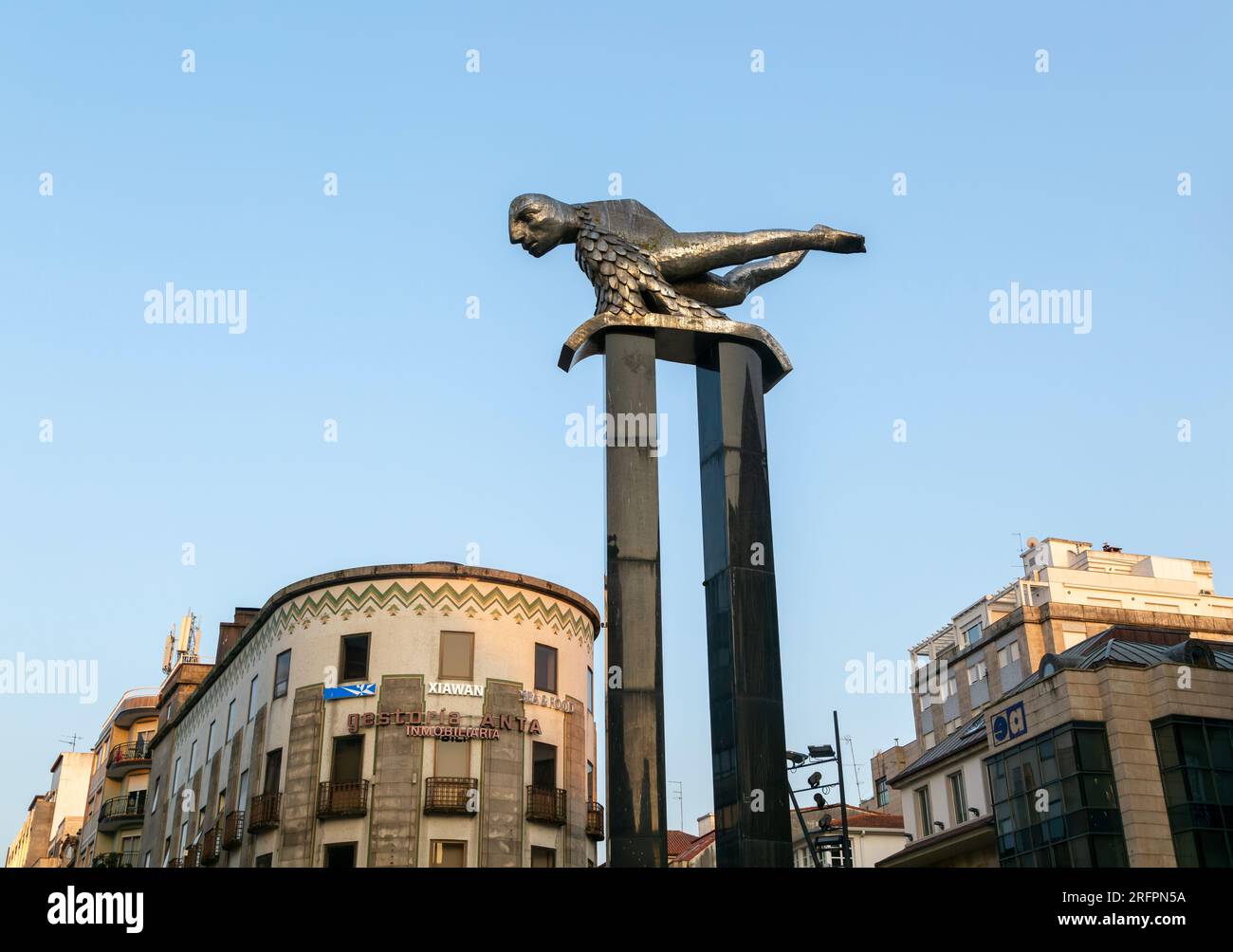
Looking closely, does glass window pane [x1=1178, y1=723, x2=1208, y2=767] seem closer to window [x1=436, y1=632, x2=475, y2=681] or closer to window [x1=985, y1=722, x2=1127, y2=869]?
window [x1=985, y1=722, x2=1127, y2=869]

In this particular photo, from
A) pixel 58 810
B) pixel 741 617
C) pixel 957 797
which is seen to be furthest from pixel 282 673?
pixel 58 810

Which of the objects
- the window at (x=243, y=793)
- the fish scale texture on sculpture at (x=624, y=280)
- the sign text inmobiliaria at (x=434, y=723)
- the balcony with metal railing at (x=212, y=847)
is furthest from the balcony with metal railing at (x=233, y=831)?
the fish scale texture on sculpture at (x=624, y=280)

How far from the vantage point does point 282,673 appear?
4534 centimetres

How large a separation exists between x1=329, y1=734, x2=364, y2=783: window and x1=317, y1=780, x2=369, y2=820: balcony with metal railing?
0.27 metres

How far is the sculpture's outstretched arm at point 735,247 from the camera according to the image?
72.3 ft

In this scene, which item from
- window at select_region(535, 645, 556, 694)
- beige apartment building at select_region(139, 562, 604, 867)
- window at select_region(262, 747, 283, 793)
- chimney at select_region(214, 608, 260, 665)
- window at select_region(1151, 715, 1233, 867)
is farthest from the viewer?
chimney at select_region(214, 608, 260, 665)

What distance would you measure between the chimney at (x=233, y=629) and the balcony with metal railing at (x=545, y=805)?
71.8 ft

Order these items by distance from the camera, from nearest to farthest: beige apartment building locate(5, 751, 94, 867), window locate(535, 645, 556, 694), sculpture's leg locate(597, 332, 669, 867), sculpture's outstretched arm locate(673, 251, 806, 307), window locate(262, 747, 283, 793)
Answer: sculpture's leg locate(597, 332, 669, 867) < sculpture's outstretched arm locate(673, 251, 806, 307) < window locate(262, 747, 283, 793) < window locate(535, 645, 556, 694) < beige apartment building locate(5, 751, 94, 867)

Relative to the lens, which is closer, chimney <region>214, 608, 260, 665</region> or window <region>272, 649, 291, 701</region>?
window <region>272, 649, 291, 701</region>

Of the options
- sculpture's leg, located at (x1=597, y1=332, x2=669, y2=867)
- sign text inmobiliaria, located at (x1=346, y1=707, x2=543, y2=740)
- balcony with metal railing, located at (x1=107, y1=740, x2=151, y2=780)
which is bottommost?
sculpture's leg, located at (x1=597, y1=332, x2=669, y2=867)

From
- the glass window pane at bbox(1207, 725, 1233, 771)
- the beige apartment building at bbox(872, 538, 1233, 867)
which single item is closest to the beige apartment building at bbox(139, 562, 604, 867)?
the beige apartment building at bbox(872, 538, 1233, 867)

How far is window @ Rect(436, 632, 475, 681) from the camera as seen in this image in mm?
43344
